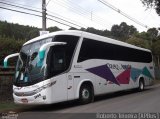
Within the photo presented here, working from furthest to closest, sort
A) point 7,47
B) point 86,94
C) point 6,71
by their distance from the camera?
point 7,47 → point 6,71 → point 86,94

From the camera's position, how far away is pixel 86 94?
1733 centimetres

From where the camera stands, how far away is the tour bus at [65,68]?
→ 1495 cm

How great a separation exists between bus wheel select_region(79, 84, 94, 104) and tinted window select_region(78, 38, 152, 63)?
1.40 metres

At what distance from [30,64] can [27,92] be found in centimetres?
127

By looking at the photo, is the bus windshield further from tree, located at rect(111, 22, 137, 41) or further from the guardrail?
tree, located at rect(111, 22, 137, 41)

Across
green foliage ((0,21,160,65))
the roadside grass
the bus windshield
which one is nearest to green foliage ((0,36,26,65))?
green foliage ((0,21,160,65))

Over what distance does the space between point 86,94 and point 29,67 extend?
3389 mm

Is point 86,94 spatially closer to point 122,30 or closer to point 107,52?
point 107,52

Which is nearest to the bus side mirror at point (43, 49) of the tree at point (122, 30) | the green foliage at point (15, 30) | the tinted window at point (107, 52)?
the tinted window at point (107, 52)

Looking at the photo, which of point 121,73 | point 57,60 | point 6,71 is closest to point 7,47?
point 6,71

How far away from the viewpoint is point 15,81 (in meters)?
16.1

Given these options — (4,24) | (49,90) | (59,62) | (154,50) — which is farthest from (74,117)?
(4,24)

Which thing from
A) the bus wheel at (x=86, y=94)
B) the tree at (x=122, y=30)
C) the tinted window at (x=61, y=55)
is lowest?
the bus wheel at (x=86, y=94)

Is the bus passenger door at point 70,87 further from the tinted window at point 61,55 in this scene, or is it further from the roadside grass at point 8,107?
the roadside grass at point 8,107
